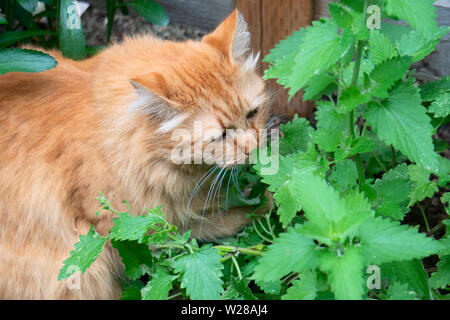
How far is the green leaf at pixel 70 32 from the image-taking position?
109 inches

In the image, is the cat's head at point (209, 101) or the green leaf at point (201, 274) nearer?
the green leaf at point (201, 274)

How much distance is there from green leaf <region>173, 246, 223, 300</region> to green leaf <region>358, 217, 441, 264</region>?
51cm

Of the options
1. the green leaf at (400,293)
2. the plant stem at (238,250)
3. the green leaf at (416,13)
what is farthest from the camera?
the plant stem at (238,250)

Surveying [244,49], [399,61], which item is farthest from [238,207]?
[399,61]

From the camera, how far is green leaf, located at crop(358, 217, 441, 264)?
1429mm

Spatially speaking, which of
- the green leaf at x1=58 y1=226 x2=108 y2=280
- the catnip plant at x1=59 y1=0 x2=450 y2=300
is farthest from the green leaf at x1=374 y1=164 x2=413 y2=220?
the green leaf at x1=58 y1=226 x2=108 y2=280

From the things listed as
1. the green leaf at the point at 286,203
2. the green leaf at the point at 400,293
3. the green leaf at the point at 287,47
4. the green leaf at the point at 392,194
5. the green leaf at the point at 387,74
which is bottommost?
the green leaf at the point at 400,293

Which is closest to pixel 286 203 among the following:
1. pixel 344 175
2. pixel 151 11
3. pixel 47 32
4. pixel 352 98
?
pixel 344 175

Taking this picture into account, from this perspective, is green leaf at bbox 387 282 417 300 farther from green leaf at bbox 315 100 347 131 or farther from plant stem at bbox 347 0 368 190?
green leaf at bbox 315 100 347 131

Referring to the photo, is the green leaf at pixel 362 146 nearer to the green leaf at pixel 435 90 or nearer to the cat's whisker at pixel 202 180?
the green leaf at pixel 435 90

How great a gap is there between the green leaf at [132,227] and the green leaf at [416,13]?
A: 1.02m

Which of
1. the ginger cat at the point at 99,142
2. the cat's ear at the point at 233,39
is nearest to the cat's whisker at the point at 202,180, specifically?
the ginger cat at the point at 99,142

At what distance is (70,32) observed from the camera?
110 inches

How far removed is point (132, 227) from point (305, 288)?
2.03ft
